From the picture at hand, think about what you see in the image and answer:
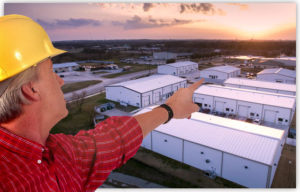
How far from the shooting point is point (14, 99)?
0.39 m

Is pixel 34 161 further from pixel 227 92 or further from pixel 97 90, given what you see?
pixel 97 90

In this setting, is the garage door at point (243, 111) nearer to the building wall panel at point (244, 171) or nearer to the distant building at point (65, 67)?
the building wall panel at point (244, 171)

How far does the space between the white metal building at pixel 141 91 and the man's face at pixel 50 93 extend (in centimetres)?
731

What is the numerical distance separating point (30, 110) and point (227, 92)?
8062mm

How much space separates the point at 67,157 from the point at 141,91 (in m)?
7.44

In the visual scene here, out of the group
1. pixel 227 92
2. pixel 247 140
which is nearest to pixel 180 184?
pixel 247 140

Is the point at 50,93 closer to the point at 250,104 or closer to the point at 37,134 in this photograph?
the point at 37,134

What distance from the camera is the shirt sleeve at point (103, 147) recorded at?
524 mm

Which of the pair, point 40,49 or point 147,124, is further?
point 147,124

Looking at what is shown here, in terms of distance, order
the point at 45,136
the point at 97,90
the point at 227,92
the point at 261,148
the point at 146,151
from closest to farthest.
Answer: the point at 45,136 → the point at 261,148 → the point at 146,151 → the point at 227,92 → the point at 97,90

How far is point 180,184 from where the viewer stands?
3730 millimetres

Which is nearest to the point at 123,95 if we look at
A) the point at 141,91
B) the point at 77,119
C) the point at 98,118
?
the point at 141,91

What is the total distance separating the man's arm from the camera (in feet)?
2.14

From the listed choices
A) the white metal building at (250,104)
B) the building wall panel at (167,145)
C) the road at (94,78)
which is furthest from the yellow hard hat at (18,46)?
the road at (94,78)
